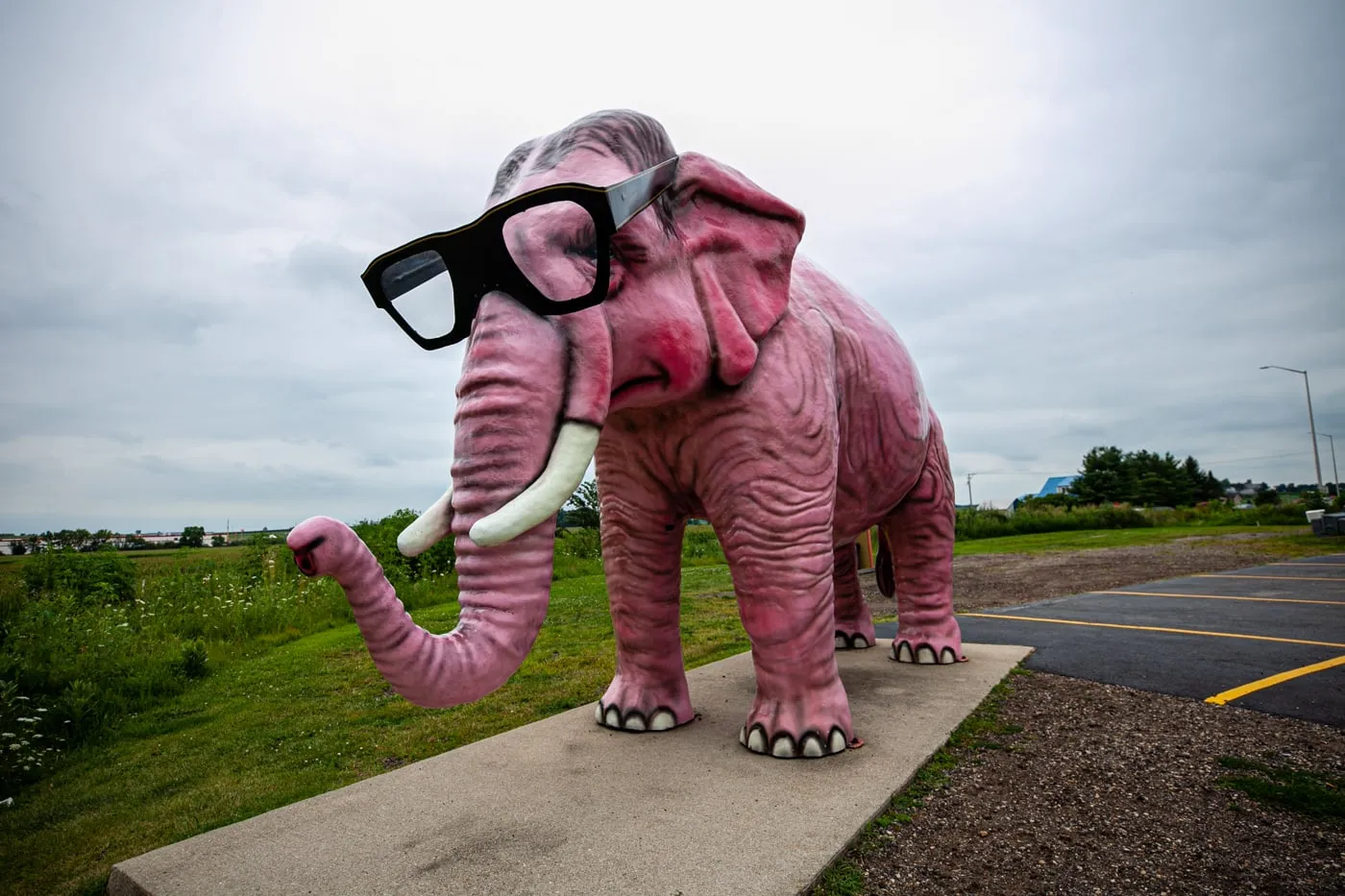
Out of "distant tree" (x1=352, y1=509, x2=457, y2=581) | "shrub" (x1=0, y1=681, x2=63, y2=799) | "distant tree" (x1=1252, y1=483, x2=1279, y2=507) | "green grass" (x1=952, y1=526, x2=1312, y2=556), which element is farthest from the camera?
"distant tree" (x1=1252, y1=483, x2=1279, y2=507)

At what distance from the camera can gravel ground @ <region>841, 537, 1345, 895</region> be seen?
87.9 inches

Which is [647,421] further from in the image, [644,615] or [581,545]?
[581,545]

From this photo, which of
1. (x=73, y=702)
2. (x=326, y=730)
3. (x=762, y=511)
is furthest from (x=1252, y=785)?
(x=73, y=702)

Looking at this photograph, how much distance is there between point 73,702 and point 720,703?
A: 13.7ft

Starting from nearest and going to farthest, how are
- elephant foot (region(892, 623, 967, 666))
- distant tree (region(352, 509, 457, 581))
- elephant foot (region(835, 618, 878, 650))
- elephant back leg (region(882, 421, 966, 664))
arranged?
1. elephant back leg (region(882, 421, 966, 664))
2. elephant foot (region(892, 623, 967, 666))
3. elephant foot (region(835, 618, 878, 650))
4. distant tree (region(352, 509, 457, 581))

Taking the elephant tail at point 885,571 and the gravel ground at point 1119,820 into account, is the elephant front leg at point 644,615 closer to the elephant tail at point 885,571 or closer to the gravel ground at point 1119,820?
the gravel ground at point 1119,820

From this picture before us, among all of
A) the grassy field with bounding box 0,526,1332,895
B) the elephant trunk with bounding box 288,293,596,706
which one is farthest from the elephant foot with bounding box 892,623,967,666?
the elephant trunk with bounding box 288,293,596,706

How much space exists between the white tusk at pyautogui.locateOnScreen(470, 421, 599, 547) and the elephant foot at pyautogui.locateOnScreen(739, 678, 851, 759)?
4.82 ft

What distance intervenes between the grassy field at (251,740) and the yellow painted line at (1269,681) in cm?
317

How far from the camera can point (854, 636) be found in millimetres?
5297

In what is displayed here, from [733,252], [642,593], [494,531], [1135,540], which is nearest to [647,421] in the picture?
[733,252]

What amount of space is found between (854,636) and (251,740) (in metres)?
3.77

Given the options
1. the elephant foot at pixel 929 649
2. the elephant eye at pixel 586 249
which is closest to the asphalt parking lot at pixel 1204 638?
the elephant foot at pixel 929 649

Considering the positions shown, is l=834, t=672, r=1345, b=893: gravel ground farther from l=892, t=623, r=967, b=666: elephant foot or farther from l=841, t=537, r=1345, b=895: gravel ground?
l=892, t=623, r=967, b=666: elephant foot
